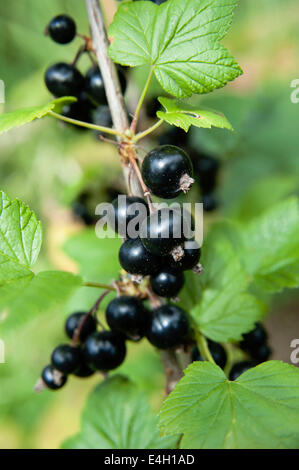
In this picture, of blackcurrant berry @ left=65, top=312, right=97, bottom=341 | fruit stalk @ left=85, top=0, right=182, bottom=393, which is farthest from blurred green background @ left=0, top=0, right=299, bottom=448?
fruit stalk @ left=85, top=0, right=182, bottom=393

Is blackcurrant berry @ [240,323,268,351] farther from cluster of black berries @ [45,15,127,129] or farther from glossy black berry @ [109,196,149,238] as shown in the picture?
cluster of black berries @ [45,15,127,129]

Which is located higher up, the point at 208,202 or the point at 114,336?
the point at 208,202

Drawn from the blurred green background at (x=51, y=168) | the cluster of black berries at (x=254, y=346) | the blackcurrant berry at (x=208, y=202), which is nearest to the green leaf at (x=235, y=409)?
the cluster of black berries at (x=254, y=346)

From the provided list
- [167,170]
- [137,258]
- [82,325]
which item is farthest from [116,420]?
[167,170]

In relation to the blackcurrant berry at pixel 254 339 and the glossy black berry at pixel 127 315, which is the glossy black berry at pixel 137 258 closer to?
the glossy black berry at pixel 127 315

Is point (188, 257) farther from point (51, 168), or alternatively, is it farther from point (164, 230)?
point (51, 168)

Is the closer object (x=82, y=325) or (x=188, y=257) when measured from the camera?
(x=188, y=257)
